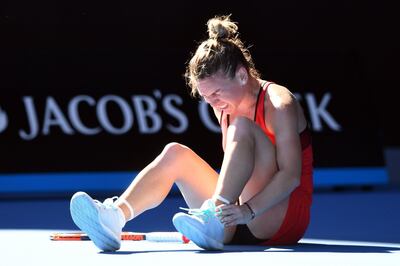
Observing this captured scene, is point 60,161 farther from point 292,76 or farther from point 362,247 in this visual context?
point 362,247

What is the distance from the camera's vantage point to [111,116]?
26.5ft

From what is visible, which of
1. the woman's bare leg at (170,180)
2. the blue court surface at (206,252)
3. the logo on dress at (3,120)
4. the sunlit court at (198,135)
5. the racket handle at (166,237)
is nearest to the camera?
the blue court surface at (206,252)

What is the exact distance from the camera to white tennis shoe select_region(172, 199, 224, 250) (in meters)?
3.85

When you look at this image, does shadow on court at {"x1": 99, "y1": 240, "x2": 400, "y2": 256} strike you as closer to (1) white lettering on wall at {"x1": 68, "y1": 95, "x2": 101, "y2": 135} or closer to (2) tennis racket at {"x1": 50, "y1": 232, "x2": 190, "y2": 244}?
(2) tennis racket at {"x1": 50, "y1": 232, "x2": 190, "y2": 244}

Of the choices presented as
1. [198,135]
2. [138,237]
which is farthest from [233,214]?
[198,135]

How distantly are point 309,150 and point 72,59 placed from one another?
171 inches

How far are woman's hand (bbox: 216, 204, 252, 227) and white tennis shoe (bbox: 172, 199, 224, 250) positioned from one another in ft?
0.07

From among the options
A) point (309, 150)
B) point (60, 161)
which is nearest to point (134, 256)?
point (309, 150)

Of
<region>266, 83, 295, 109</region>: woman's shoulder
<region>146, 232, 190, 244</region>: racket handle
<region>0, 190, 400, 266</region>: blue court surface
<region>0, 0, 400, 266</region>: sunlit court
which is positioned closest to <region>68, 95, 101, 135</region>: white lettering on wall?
<region>0, 0, 400, 266</region>: sunlit court

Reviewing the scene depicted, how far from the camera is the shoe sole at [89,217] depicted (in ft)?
12.6

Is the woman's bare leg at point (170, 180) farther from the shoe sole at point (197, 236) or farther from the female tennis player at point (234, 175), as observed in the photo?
the shoe sole at point (197, 236)

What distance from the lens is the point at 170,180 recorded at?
4230mm

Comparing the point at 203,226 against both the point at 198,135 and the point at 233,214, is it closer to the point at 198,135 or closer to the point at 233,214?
the point at 233,214

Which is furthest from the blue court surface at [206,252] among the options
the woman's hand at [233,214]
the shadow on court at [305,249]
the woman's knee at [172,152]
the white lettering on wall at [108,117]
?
the white lettering on wall at [108,117]
